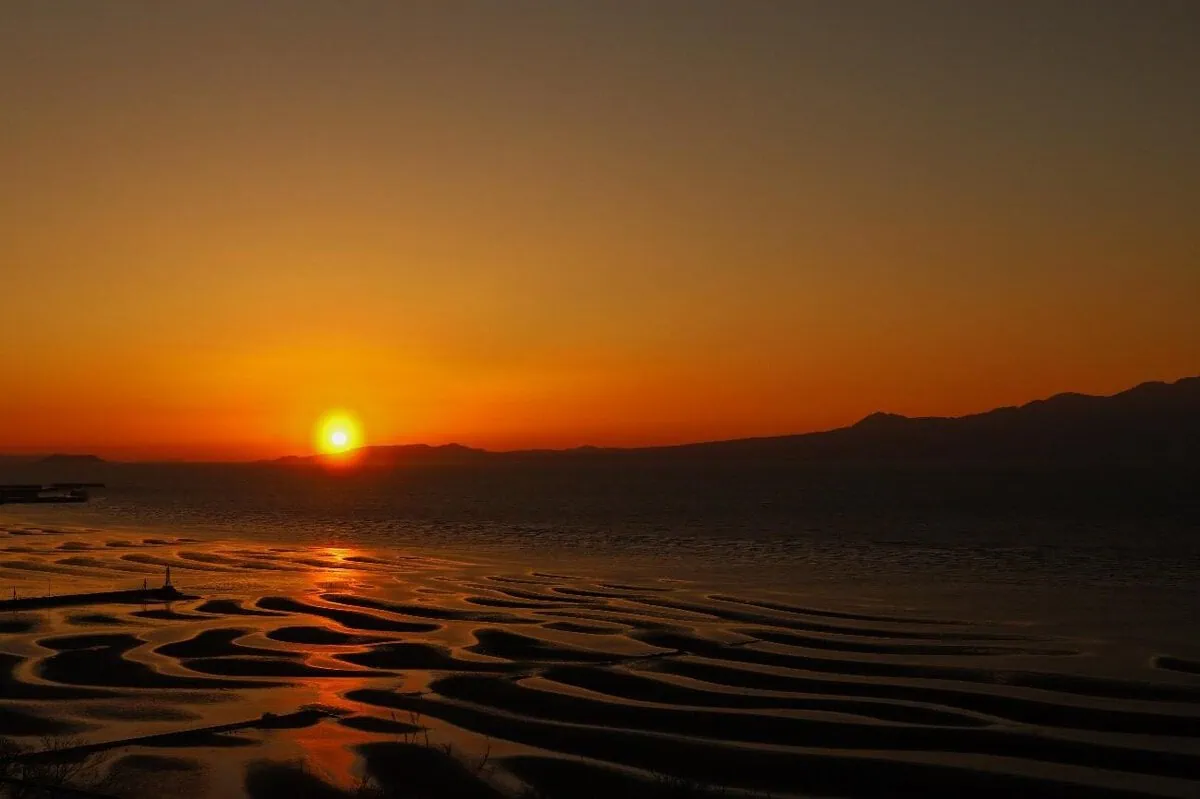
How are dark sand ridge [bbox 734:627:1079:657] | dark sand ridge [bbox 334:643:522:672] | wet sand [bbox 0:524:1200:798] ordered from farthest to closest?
dark sand ridge [bbox 734:627:1079:657] < dark sand ridge [bbox 334:643:522:672] < wet sand [bbox 0:524:1200:798]

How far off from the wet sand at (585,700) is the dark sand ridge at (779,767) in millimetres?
52

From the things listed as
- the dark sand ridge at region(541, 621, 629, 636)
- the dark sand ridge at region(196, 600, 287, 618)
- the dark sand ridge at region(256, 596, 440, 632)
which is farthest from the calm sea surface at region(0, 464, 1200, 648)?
the dark sand ridge at region(196, 600, 287, 618)

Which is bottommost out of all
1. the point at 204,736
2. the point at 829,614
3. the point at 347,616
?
the point at 829,614

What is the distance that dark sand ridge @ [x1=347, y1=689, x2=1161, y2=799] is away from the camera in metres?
13.7

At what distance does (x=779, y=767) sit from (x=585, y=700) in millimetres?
4708

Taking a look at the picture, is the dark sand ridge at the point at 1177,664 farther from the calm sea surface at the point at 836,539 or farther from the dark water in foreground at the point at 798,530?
the dark water in foreground at the point at 798,530

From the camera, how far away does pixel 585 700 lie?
1848 cm

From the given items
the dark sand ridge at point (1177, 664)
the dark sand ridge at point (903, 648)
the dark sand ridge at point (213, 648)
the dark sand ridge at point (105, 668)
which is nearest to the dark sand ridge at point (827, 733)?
the dark sand ridge at point (105, 668)

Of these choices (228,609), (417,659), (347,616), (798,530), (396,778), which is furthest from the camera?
(798,530)

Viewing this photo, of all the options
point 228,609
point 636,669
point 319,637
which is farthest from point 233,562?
point 636,669

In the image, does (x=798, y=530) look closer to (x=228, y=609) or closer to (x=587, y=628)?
(x=587, y=628)

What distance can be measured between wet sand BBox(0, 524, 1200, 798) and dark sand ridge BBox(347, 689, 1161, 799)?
5 cm

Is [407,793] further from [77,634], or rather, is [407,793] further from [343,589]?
[343,589]

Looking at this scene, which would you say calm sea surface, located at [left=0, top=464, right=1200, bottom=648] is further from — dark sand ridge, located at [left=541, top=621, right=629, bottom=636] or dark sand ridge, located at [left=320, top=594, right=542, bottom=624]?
dark sand ridge, located at [left=320, top=594, right=542, bottom=624]
